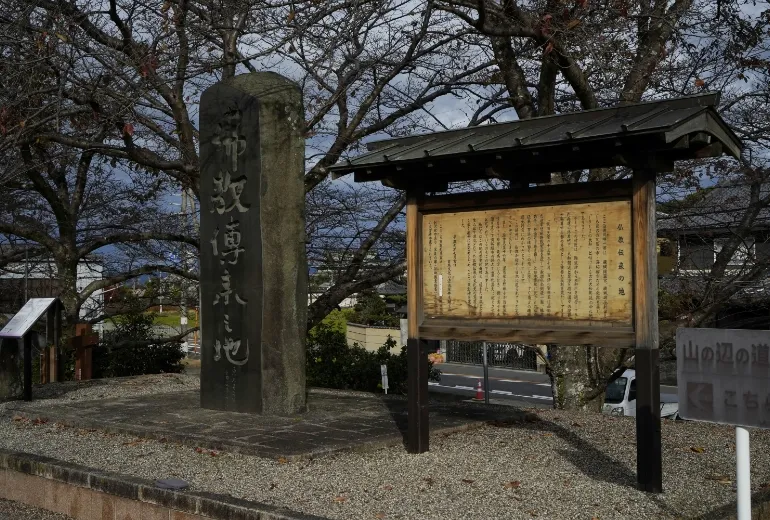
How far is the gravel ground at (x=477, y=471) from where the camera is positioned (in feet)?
19.0

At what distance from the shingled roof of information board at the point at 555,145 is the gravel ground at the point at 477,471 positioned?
2.53m

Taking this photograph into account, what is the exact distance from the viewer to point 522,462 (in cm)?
726

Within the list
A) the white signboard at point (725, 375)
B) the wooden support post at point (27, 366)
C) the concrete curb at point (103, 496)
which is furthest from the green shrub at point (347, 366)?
the white signboard at point (725, 375)

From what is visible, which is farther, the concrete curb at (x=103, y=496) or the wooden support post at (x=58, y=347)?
the wooden support post at (x=58, y=347)

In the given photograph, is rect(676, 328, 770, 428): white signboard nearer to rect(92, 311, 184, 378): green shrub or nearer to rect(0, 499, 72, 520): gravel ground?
rect(0, 499, 72, 520): gravel ground

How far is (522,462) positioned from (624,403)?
41.3 ft

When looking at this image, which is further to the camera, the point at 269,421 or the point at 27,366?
the point at 27,366

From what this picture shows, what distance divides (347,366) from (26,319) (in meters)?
6.41

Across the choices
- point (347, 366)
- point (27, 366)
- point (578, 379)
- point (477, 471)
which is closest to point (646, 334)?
point (477, 471)

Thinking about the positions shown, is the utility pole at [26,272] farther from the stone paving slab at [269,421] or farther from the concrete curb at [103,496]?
the concrete curb at [103,496]

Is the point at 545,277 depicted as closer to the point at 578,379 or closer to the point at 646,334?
the point at 646,334

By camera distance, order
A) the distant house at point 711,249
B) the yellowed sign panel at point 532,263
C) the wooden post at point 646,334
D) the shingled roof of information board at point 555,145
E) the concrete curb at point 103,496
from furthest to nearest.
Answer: the distant house at point 711,249
the yellowed sign panel at point 532,263
the wooden post at point 646,334
the shingled roof of information board at point 555,145
the concrete curb at point 103,496

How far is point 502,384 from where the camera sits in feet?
98.5

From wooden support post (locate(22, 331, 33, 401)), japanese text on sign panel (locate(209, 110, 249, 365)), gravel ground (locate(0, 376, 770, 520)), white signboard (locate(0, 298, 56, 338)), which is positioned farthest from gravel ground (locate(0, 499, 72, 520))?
white signboard (locate(0, 298, 56, 338))
